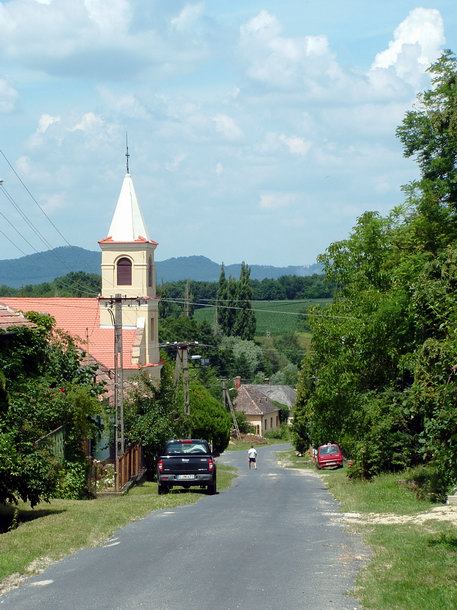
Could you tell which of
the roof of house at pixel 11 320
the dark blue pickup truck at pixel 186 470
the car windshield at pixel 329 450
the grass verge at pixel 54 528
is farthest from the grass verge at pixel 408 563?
the car windshield at pixel 329 450

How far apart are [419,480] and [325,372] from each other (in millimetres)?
9070

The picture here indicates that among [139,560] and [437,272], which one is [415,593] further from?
[437,272]

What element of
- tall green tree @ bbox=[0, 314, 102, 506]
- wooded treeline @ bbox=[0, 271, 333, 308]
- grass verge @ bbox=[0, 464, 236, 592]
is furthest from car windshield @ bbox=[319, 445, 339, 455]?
wooded treeline @ bbox=[0, 271, 333, 308]

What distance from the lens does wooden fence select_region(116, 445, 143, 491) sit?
32.8m

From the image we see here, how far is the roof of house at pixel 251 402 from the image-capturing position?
11681 cm

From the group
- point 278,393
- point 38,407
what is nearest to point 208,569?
point 38,407

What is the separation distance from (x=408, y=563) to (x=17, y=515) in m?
8.57

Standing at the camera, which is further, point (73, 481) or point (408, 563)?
point (73, 481)

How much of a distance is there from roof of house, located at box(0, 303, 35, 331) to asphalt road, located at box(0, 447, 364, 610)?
6418mm

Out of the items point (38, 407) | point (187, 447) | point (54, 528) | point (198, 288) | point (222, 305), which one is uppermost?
point (198, 288)

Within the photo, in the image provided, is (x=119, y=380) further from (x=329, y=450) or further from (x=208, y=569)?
(x=329, y=450)

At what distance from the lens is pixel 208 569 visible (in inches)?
503

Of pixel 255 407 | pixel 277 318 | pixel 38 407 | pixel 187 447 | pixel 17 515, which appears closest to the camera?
pixel 17 515

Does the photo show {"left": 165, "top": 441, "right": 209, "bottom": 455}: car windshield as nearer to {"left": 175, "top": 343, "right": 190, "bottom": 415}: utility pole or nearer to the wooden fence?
the wooden fence
